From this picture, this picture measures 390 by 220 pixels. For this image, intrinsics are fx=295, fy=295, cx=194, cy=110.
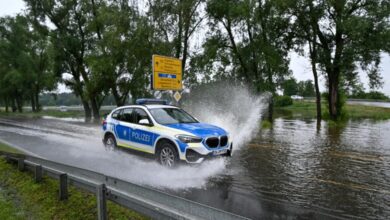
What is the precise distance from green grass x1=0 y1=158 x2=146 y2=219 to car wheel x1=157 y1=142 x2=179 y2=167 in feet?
7.99

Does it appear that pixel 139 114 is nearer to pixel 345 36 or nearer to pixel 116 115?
pixel 116 115

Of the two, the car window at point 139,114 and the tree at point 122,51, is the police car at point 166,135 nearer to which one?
the car window at point 139,114

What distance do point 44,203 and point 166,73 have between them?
44.1ft

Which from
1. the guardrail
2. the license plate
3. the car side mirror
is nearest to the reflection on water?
the license plate

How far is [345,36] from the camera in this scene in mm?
21344

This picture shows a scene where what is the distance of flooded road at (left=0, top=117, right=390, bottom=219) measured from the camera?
5527 mm

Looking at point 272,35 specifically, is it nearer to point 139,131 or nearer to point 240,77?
point 240,77

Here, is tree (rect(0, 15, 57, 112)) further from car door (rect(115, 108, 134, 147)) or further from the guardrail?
the guardrail

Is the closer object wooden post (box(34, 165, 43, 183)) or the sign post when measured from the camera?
wooden post (box(34, 165, 43, 183))

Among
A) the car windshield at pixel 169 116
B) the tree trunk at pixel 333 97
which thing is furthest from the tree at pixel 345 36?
the car windshield at pixel 169 116

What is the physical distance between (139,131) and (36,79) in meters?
46.0

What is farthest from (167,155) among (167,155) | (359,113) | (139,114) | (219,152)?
(359,113)

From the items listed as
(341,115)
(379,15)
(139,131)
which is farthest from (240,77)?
(139,131)

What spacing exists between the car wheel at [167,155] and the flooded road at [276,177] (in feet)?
0.71
